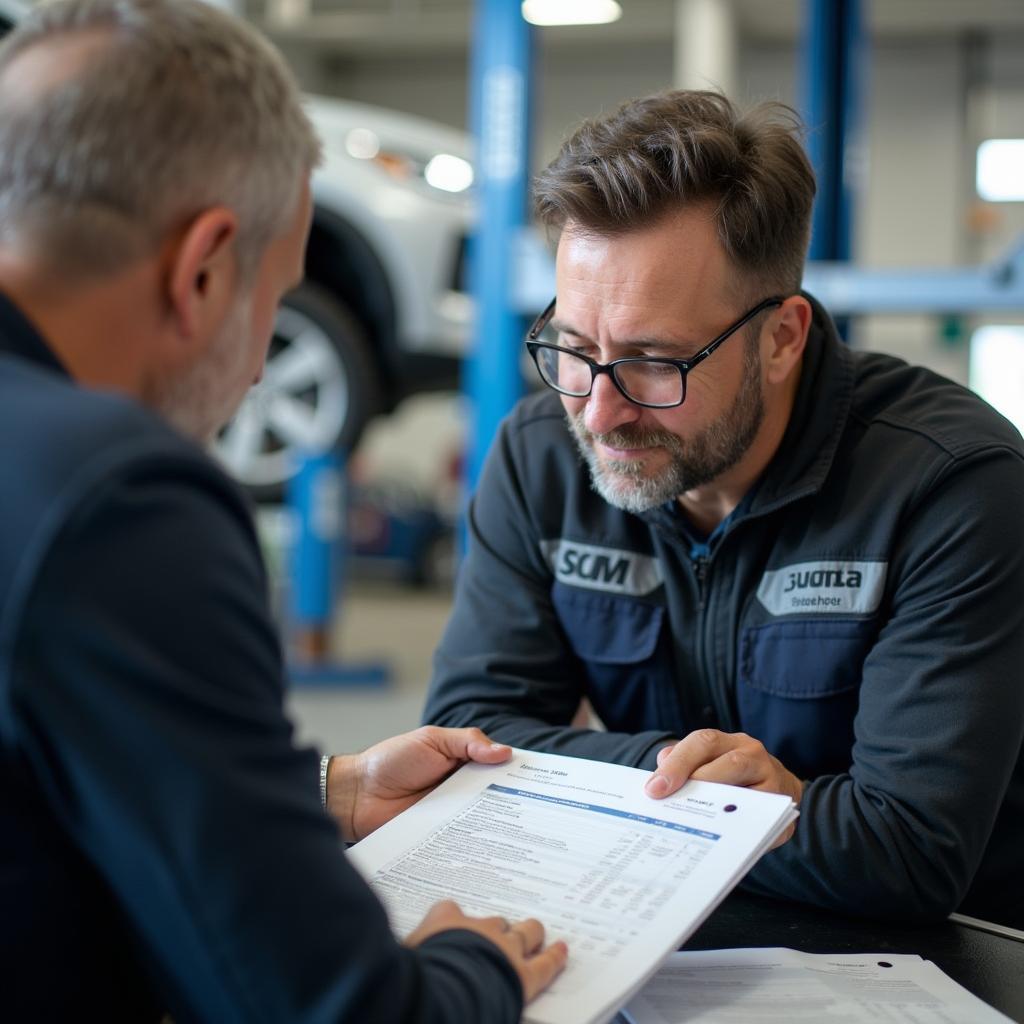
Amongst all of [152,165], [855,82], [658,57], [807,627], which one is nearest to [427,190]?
[855,82]

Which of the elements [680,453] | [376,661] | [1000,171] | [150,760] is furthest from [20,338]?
[1000,171]

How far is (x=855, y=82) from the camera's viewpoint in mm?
3803

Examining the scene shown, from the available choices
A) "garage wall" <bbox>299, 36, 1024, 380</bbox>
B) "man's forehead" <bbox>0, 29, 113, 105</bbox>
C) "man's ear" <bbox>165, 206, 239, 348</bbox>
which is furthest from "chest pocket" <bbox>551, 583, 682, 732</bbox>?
"garage wall" <bbox>299, 36, 1024, 380</bbox>

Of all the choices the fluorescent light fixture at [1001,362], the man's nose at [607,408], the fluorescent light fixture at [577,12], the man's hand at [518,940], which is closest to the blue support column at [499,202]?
the man's nose at [607,408]

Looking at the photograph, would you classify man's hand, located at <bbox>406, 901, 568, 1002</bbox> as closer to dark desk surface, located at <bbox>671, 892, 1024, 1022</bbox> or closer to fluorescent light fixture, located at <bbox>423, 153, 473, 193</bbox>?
dark desk surface, located at <bbox>671, 892, 1024, 1022</bbox>

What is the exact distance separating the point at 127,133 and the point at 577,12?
9.52m

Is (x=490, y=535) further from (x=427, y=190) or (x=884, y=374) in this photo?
(x=427, y=190)

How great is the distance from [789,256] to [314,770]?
3.06 ft

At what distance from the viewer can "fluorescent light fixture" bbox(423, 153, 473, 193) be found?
4.16 metres

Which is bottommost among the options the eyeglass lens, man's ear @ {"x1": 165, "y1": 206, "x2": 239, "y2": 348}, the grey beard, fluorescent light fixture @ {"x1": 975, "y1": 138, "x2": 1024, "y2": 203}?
the grey beard

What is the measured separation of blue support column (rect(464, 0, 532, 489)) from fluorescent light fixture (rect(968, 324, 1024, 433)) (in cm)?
771

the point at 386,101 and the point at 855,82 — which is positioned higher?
the point at 386,101

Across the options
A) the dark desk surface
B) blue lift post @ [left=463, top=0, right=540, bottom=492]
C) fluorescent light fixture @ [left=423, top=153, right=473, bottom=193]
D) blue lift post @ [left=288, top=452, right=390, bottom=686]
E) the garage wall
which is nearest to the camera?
the dark desk surface

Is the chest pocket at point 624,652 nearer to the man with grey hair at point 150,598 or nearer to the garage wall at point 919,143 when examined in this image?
the man with grey hair at point 150,598
